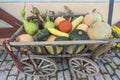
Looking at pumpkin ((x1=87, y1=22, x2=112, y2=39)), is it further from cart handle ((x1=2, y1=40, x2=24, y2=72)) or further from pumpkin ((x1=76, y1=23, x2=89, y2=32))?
cart handle ((x1=2, y1=40, x2=24, y2=72))

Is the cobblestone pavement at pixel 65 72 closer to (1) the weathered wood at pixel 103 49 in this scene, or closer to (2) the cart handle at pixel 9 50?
(2) the cart handle at pixel 9 50

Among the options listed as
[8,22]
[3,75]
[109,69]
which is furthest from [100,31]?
[8,22]

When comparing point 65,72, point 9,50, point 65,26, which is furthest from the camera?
point 65,72

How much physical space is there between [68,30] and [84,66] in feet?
1.83

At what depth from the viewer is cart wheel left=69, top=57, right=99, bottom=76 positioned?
274 centimetres

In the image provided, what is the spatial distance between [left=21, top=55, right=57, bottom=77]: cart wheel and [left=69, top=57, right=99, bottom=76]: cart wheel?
0.95 feet

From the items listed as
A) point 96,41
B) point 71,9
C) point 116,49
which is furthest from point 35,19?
point 116,49

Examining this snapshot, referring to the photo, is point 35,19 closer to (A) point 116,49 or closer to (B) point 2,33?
(B) point 2,33

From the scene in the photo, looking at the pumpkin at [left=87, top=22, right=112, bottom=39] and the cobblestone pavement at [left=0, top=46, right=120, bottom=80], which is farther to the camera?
the cobblestone pavement at [left=0, top=46, right=120, bottom=80]

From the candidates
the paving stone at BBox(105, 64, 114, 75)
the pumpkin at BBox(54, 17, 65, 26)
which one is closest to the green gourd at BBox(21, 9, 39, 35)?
the pumpkin at BBox(54, 17, 65, 26)

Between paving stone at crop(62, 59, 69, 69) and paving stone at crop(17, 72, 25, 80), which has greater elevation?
paving stone at crop(17, 72, 25, 80)

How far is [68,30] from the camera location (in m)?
2.95

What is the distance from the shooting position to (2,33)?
149 inches

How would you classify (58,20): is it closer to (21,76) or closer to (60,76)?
(60,76)
